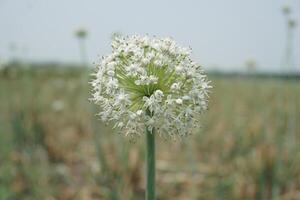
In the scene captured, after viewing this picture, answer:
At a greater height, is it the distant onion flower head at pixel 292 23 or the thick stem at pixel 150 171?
the distant onion flower head at pixel 292 23

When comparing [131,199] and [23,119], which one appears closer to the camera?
[131,199]

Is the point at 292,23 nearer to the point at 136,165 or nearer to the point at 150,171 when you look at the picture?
the point at 136,165

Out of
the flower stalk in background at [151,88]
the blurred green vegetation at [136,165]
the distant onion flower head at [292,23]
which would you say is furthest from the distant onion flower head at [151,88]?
the distant onion flower head at [292,23]

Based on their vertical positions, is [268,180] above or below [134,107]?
below

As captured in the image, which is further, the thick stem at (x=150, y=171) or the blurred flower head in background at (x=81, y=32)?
the blurred flower head in background at (x=81, y=32)

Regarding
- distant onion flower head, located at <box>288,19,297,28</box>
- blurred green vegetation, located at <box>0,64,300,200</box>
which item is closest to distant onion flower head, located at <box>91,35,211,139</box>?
blurred green vegetation, located at <box>0,64,300,200</box>

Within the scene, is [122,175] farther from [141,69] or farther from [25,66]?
[25,66]

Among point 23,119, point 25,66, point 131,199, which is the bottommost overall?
point 131,199

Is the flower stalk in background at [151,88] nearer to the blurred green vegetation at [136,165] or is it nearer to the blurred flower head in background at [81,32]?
the blurred green vegetation at [136,165]

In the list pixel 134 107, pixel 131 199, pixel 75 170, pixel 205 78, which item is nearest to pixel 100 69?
pixel 134 107
